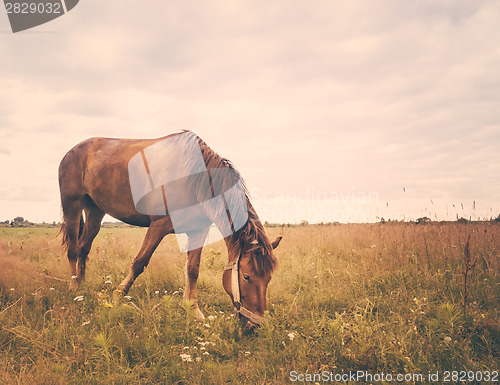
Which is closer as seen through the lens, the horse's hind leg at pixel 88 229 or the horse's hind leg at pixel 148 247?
the horse's hind leg at pixel 148 247

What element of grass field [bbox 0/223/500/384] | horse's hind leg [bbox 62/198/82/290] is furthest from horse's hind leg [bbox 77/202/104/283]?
grass field [bbox 0/223/500/384]

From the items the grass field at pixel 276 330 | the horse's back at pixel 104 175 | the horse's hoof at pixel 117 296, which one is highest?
the horse's back at pixel 104 175

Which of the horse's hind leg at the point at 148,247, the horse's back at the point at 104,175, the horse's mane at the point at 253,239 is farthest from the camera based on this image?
the horse's back at the point at 104,175

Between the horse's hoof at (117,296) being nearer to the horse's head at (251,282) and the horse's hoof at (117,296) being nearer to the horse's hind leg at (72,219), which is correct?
the horse's head at (251,282)

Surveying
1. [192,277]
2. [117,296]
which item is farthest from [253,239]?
[117,296]

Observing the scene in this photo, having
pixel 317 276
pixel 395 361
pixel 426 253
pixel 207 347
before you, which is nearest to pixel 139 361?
pixel 207 347

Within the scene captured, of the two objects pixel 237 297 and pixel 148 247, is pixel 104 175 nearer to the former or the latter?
pixel 148 247

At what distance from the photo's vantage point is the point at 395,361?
2.88 meters

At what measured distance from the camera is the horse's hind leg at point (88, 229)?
614 cm

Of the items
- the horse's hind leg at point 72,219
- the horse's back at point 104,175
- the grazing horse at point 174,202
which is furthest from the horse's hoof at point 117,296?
the horse's hind leg at point 72,219

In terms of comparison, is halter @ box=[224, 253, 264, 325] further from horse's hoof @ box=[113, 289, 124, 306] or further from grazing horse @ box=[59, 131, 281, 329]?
horse's hoof @ box=[113, 289, 124, 306]

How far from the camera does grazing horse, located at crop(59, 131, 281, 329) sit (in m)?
3.89

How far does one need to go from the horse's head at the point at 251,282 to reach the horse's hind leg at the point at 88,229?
390 centimetres

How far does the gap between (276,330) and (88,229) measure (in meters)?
4.76
